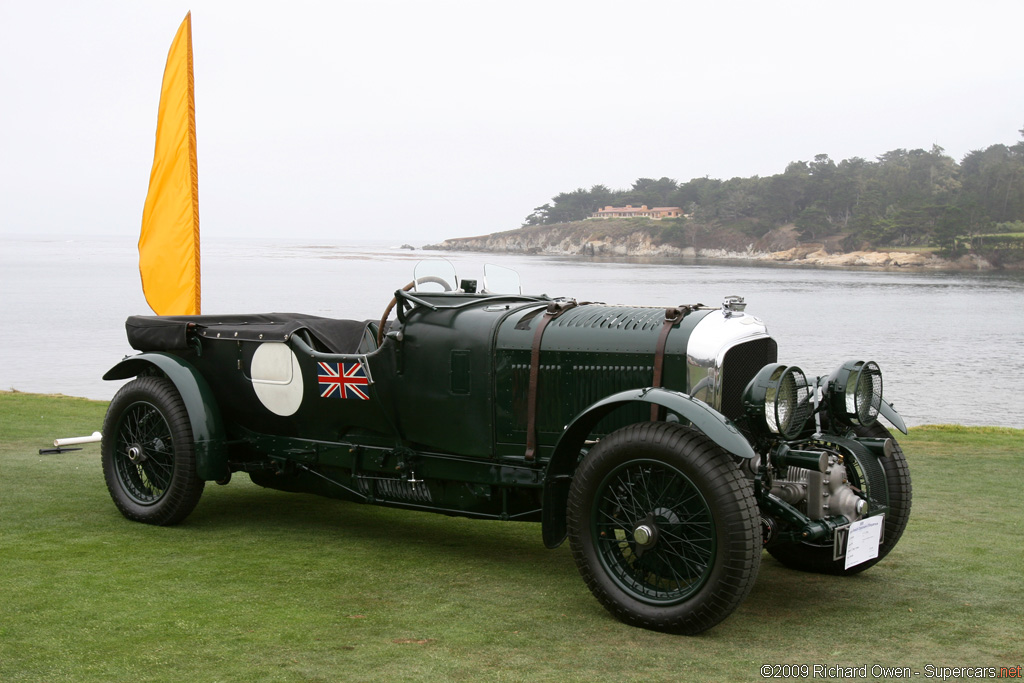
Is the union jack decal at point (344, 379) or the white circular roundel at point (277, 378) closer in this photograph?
the union jack decal at point (344, 379)

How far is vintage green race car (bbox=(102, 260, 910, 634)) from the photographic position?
4133 millimetres

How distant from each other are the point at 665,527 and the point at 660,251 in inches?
4338

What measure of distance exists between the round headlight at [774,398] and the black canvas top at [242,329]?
2440 mm

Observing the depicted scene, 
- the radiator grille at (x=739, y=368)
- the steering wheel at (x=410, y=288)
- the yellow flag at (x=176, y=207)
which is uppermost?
the yellow flag at (x=176, y=207)

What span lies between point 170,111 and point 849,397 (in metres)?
7.30

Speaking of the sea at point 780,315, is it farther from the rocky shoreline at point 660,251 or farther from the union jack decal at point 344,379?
the rocky shoreline at point 660,251

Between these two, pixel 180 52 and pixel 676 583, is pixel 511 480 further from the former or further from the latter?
pixel 180 52

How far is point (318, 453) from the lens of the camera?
5684 millimetres

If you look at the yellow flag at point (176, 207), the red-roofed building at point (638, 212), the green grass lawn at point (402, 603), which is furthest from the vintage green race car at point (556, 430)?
the red-roofed building at point (638, 212)

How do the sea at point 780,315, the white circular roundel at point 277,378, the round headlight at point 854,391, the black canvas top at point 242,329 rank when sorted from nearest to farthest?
the round headlight at point 854,391 → the white circular roundel at point 277,378 → the black canvas top at point 242,329 → the sea at point 780,315

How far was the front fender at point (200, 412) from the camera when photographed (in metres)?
5.81

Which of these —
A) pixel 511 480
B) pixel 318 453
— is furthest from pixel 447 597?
pixel 318 453

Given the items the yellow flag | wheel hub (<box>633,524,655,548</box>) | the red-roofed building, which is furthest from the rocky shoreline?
wheel hub (<box>633,524,655,548</box>)

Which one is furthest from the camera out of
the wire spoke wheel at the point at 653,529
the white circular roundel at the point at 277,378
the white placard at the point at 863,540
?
the white circular roundel at the point at 277,378
